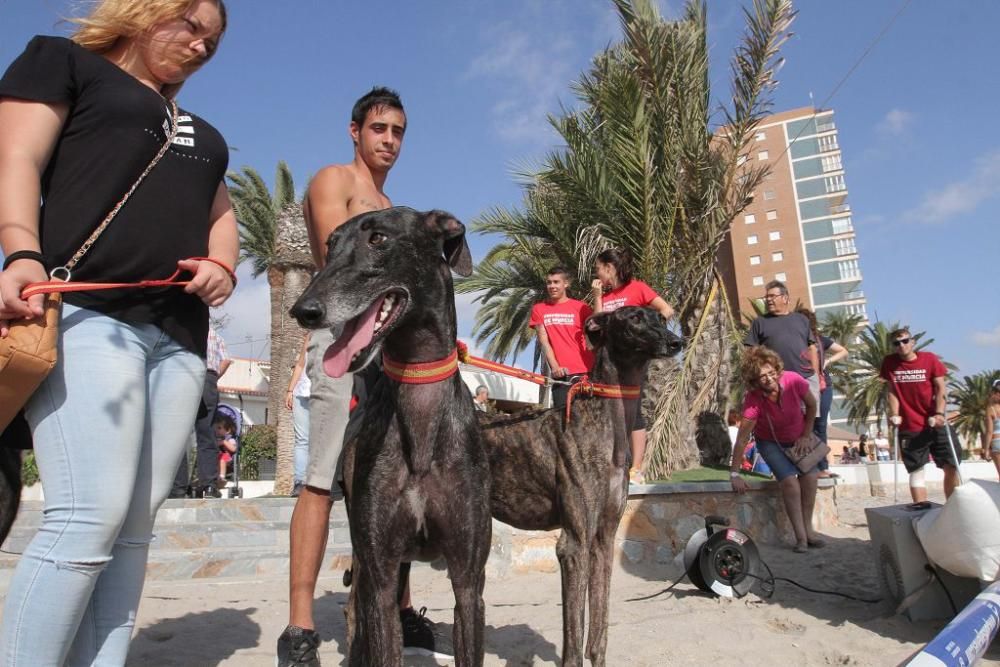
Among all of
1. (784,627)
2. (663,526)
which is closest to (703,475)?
(663,526)

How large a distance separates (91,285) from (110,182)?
0.36 metres

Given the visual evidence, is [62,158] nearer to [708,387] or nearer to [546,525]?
[546,525]

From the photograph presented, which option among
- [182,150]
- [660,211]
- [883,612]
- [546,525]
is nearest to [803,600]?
[883,612]

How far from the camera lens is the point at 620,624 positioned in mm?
4766

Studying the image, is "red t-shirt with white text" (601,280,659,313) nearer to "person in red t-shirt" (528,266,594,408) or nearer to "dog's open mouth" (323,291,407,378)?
"person in red t-shirt" (528,266,594,408)

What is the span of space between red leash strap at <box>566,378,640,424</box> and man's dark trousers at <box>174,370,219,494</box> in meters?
5.41

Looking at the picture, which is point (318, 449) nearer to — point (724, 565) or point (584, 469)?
point (584, 469)

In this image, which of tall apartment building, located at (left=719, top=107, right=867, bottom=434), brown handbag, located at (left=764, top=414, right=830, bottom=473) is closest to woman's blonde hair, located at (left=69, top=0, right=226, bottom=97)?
brown handbag, located at (left=764, top=414, right=830, bottom=473)

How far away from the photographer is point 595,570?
3689mm

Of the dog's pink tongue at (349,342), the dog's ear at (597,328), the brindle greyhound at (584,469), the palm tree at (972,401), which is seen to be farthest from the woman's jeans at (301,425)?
the palm tree at (972,401)

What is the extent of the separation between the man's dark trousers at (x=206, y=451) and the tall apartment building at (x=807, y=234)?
271 feet

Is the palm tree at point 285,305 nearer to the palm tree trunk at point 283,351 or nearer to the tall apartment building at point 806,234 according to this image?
the palm tree trunk at point 283,351

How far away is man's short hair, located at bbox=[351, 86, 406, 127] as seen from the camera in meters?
3.40

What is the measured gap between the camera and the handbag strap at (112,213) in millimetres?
2014
